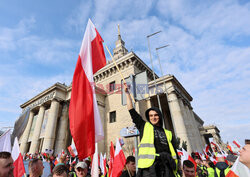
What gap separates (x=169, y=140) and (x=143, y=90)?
5214mm

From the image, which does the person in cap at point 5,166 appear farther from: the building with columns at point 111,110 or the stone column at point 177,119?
the stone column at point 177,119

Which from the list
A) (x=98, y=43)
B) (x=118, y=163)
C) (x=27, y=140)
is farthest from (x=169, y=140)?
(x=27, y=140)

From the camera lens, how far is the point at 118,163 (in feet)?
14.9

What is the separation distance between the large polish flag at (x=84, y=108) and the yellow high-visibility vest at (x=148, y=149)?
3.81 ft

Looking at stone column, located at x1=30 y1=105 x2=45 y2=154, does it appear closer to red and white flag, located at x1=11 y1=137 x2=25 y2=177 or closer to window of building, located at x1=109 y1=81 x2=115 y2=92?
window of building, located at x1=109 y1=81 x2=115 y2=92

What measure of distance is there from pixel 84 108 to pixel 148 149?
1.72m

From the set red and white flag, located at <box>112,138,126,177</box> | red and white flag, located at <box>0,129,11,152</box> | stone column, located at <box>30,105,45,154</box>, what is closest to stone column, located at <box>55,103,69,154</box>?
stone column, located at <box>30,105,45,154</box>

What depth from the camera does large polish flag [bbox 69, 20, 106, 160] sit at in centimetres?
268

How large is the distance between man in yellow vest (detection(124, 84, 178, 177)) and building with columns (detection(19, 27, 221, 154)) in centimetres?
1425

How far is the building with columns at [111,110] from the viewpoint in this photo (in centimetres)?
1770

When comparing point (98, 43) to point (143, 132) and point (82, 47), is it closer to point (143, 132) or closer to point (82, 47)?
point (82, 47)

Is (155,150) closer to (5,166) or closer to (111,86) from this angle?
(5,166)

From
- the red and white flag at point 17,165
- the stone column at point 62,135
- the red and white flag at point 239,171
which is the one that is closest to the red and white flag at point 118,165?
the red and white flag at point 17,165

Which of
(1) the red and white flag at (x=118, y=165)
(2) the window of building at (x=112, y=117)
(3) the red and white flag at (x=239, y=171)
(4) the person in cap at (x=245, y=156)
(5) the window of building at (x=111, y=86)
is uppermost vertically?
(5) the window of building at (x=111, y=86)
